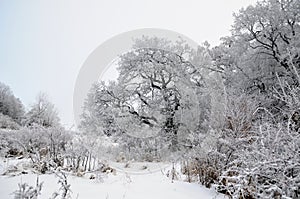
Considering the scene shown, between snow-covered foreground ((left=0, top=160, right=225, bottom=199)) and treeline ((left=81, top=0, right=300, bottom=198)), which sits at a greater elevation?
treeline ((left=81, top=0, right=300, bottom=198))

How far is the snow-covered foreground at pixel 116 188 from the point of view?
10.5 feet

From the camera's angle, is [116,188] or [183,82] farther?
[183,82]

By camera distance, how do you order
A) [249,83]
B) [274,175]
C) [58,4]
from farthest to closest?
[249,83] → [58,4] → [274,175]

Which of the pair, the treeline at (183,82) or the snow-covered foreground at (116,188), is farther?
the treeline at (183,82)

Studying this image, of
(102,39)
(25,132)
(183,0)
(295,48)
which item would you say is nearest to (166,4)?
(183,0)

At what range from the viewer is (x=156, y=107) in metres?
10.2

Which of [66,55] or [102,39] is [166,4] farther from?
[66,55]

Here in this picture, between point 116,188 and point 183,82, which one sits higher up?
point 183,82

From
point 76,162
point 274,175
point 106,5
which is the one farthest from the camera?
point 106,5

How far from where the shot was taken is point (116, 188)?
11.7 ft

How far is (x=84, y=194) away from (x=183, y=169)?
2038mm

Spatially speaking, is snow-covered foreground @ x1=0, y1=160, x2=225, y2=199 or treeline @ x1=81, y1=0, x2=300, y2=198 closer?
snow-covered foreground @ x1=0, y1=160, x2=225, y2=199

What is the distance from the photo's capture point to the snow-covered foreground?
321 cm

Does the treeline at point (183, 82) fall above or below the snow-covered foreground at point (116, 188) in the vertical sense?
above
